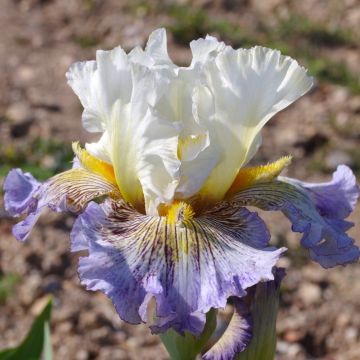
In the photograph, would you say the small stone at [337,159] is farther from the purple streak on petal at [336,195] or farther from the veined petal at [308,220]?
the veined petal at [308,220]

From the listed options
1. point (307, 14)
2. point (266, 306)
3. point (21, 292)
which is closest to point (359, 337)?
point (21, 292)

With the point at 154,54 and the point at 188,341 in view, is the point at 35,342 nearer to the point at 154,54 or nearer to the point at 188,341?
the point at 188,341

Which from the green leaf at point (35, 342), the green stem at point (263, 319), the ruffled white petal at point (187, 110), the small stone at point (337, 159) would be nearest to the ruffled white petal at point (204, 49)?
the ruffled white petal at point (187, 110)

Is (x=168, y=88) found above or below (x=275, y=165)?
above

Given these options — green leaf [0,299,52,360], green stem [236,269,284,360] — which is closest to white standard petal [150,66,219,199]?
green stem [236,269,284,360]

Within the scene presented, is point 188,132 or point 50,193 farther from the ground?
point 188,132

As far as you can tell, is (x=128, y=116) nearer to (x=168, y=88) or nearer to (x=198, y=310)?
(x=168, y=88)

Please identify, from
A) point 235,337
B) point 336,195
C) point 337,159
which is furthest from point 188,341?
point 337,159
